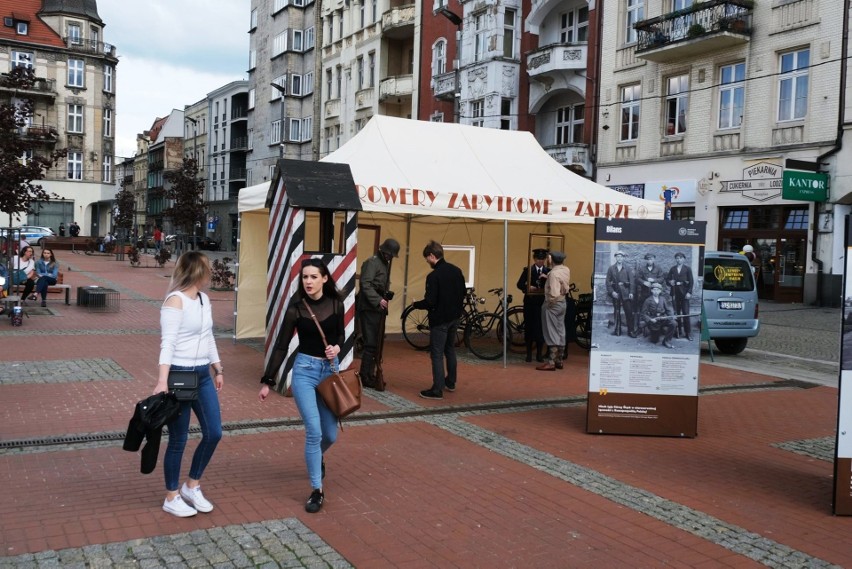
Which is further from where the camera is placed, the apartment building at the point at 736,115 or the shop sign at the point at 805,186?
the apartment building at the point at 736,115

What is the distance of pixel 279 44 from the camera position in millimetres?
59156

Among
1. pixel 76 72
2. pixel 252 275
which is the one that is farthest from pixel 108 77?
pixel 252 275

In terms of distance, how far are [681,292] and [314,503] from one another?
427cm

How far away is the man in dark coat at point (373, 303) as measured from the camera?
9570mm

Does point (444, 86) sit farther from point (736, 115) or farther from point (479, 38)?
point (736, 115)

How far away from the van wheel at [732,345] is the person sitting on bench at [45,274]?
13.5m

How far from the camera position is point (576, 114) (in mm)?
32625

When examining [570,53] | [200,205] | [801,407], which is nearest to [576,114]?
[570,53]

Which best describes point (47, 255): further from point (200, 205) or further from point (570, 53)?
point (570, 53)

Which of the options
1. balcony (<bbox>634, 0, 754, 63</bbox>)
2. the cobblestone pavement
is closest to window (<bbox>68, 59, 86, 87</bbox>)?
balcony (<bbox>634, 0, 754, 63</bbox>)

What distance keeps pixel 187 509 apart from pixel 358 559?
4.00 feet

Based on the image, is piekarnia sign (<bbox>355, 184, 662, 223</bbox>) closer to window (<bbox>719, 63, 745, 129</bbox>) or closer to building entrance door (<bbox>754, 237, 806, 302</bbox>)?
building entrance door (<bbox>754, 237, 806, 302</bbox>)

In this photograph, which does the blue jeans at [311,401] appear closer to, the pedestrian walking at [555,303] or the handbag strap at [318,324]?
the handbag strap at [318,324]

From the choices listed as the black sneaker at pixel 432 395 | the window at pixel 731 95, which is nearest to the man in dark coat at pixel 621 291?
the black sneaker at pixel 432 395
